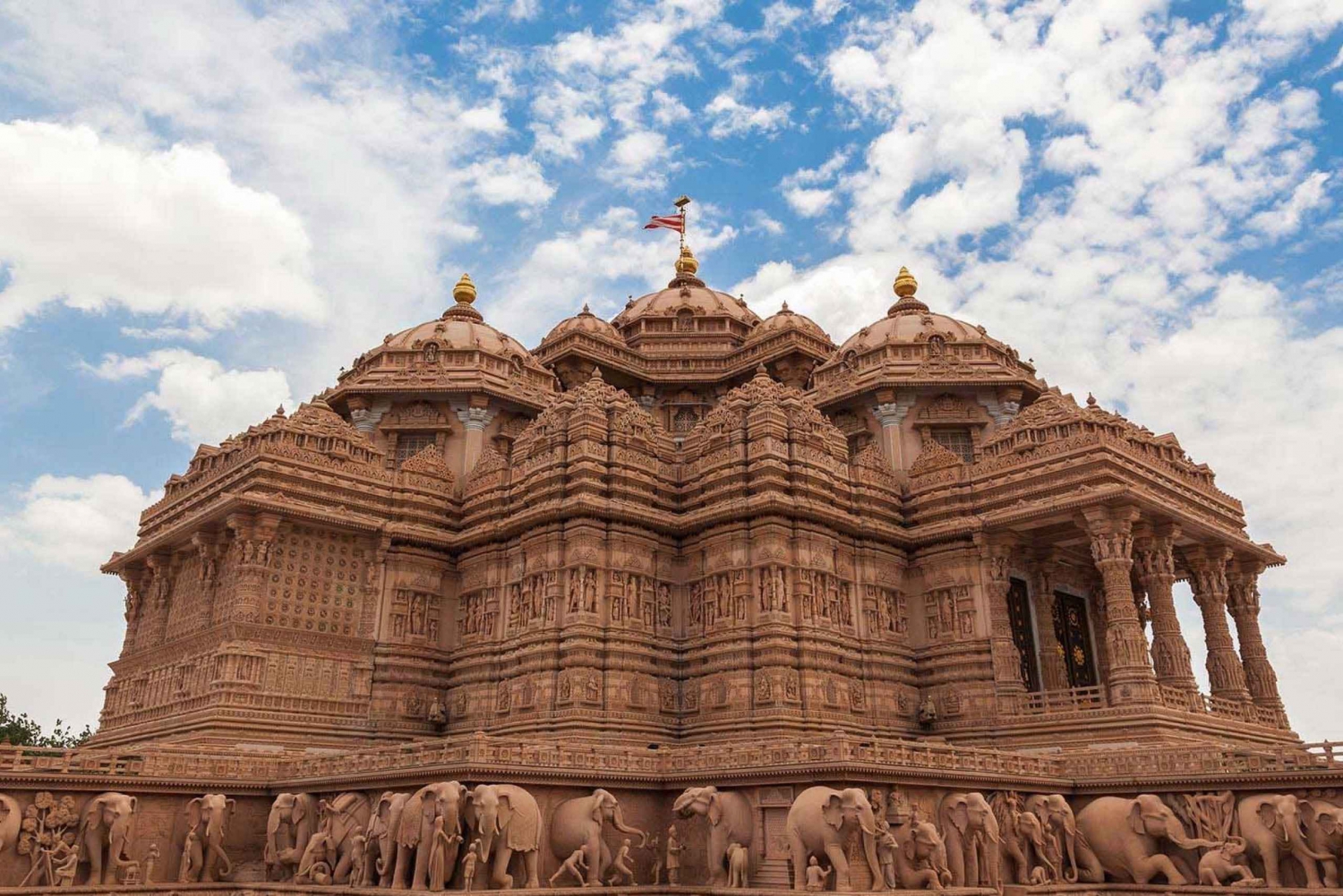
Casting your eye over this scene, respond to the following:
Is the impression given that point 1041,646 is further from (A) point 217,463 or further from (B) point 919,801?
(A) point 217,463

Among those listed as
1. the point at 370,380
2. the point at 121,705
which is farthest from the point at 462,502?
the point at 121,705

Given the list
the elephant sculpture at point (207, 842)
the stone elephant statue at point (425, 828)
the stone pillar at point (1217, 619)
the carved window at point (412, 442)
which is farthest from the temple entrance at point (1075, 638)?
the elephant sculpture at point (207, 842)

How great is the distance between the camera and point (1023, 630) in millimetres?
30656

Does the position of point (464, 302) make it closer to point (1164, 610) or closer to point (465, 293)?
point (465, 293)

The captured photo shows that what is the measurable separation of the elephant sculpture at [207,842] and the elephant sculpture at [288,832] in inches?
37.2

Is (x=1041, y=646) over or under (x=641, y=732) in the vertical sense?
over

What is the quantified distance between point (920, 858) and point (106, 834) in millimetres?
15854

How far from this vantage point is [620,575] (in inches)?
1162

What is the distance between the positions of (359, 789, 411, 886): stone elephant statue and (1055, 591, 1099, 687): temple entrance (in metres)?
20.5

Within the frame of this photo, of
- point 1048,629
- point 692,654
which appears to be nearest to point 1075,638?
point 1048,629

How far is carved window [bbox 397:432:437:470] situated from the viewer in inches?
1449

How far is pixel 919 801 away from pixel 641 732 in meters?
9.45

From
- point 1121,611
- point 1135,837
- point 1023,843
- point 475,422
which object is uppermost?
point 475,422

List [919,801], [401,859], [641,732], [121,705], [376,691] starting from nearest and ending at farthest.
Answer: [401,859] → [919,801] → [641,732] → [376,691] → [121,705]
